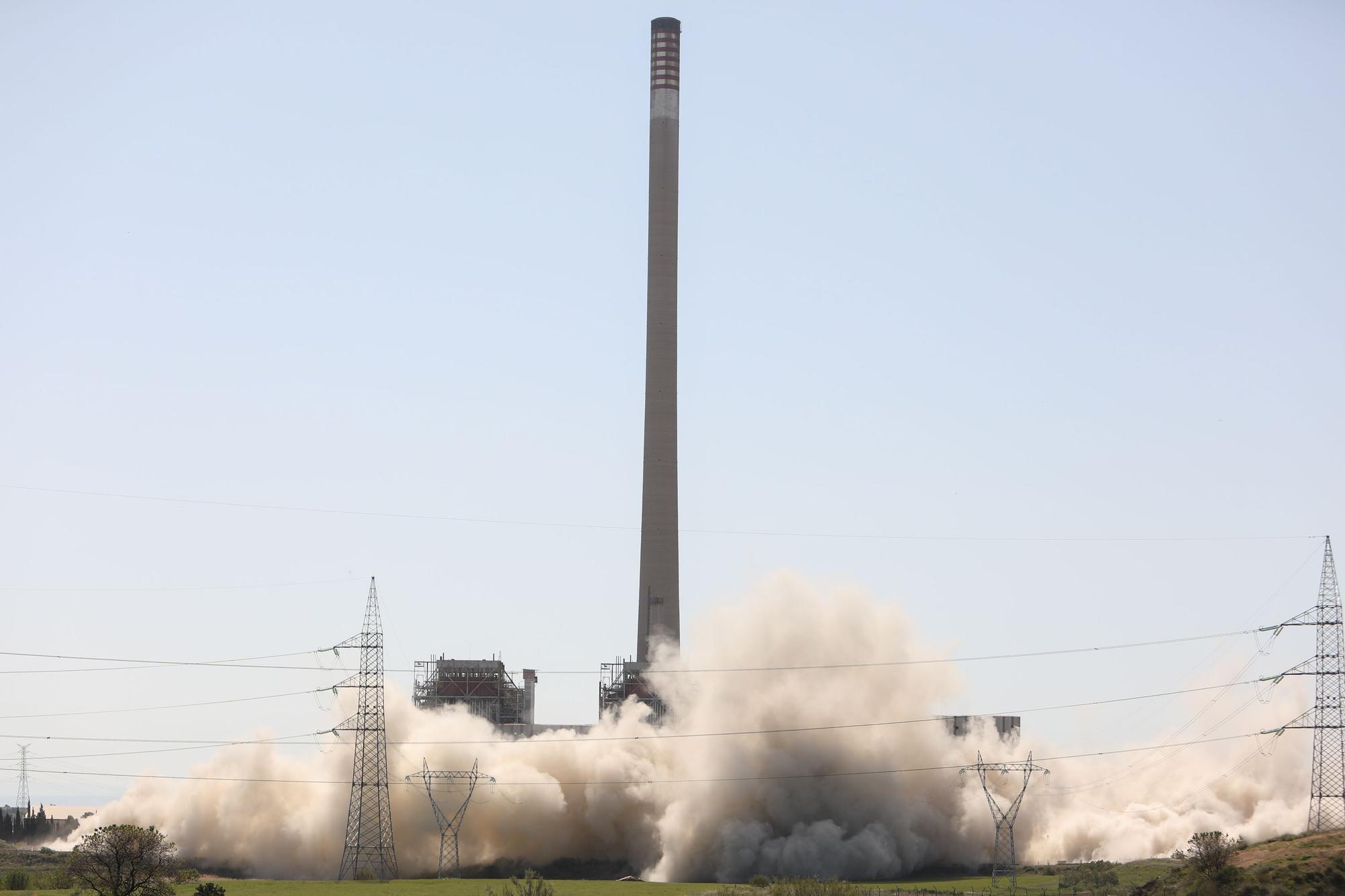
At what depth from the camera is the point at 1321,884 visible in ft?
230

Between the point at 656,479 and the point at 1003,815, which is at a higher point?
the point at 656,479

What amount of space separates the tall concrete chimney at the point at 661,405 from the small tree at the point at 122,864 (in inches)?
2278

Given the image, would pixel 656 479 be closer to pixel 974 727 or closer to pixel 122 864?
pixel 974 727

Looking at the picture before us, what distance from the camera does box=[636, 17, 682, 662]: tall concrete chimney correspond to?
12756 cm

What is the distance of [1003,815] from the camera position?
10375 cm

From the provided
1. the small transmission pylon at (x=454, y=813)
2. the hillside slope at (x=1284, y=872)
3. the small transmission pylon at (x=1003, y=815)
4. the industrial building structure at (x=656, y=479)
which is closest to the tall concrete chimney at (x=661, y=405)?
the industrial building structure at (x=656, y=479)

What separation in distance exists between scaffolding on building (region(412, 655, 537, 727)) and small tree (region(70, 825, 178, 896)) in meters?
63.4

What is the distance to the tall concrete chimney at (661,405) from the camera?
127562 millimetres

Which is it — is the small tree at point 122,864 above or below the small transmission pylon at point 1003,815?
above

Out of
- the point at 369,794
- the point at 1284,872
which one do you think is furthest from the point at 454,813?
the point at 1284,872

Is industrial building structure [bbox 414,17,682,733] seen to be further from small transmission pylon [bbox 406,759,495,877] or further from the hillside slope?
the hillside slope

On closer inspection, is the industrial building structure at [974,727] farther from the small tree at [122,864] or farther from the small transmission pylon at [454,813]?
the small tree at [122,864]

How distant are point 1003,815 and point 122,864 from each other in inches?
2137

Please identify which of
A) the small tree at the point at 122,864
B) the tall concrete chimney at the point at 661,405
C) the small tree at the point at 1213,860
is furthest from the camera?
the tall concrete chimney at the point at 661,405
